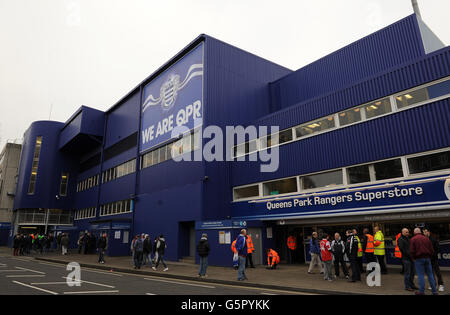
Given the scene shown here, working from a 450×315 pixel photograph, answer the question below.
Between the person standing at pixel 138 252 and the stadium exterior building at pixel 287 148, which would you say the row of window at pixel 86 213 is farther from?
the person standing at pixel 138 252

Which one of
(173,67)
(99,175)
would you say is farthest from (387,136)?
(99,175)

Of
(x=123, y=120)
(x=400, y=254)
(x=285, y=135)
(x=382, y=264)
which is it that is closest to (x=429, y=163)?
(x=400, y=254)

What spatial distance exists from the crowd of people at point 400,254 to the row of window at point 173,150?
11.7 m

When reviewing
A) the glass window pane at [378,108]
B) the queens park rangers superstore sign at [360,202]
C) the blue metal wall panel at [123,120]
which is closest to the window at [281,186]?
the queens park rangers superstore sign at [360,202]

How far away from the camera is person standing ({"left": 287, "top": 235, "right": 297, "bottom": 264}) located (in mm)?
17773

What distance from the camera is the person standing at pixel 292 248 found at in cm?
1777

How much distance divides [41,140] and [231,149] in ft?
119

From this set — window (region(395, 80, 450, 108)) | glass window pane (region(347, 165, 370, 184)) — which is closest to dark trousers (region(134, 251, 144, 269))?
glass window pane (region(347, 165, 370, 184))

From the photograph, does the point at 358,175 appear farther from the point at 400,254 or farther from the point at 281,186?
the point at 281,186

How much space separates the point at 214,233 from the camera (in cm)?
1805

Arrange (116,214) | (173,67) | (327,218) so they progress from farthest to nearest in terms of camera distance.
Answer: (116,214) → (173,67) → (327,218)

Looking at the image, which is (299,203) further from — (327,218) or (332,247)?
(332,247)

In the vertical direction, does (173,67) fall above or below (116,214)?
above

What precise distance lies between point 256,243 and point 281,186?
3822 mm
